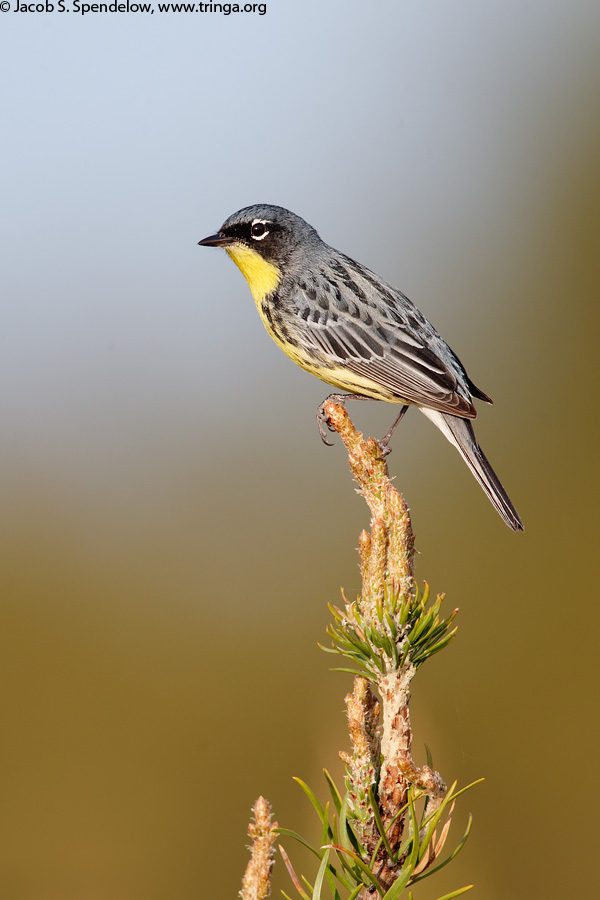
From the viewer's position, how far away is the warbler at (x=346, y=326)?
4.04 meters

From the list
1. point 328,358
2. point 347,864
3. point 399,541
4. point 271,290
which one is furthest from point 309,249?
point 347,864

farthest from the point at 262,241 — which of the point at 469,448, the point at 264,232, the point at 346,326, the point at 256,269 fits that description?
the point at 469,448

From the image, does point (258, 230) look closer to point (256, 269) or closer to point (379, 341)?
point (256, 269)

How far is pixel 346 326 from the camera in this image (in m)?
4.30

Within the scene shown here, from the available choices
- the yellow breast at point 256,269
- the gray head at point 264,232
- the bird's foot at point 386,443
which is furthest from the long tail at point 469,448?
the gray head at point 264,232

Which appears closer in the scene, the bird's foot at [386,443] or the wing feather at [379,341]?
the bird's foot at [386,443]

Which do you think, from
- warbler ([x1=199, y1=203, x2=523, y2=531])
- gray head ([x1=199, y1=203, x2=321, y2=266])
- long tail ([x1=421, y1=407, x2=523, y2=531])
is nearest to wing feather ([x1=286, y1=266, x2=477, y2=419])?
warbler ([x1=199, y1=203, x2=523, y2=531])

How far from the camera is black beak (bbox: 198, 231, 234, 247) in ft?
14.7

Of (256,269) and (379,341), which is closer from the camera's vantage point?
(379,341)

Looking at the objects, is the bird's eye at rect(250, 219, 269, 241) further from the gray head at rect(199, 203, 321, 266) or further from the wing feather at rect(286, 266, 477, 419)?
the wing feather at rect(286, 266, 477, 419)

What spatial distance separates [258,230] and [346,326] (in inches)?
32.4

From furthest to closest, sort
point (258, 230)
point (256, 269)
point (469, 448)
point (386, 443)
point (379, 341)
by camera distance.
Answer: point (256, 269) < point (258, 230) < point (379, 341) < point (469, 448) < point (386, 443)

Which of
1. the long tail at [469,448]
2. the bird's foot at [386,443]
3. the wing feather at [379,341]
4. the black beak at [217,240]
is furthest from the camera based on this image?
the black beak at [217,240]

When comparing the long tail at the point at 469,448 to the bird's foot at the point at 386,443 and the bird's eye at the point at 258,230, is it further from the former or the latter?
the bird's eye at the point at 258,230
